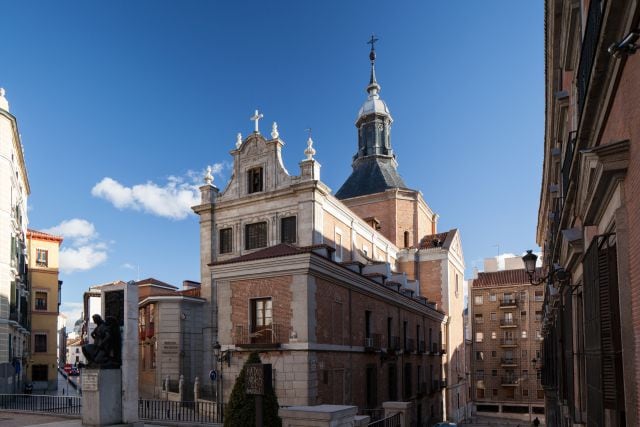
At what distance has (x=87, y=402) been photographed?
1527cm

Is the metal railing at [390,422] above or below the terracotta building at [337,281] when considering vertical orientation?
below

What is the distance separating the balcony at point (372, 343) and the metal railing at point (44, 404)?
12419mm

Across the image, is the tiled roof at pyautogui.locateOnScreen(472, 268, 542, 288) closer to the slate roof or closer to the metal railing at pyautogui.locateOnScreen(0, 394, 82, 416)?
the slate roof

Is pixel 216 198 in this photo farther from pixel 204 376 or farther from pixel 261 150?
pixel 204 376

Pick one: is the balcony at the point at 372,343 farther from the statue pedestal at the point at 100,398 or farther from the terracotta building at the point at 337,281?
the statue pedestal at the point at 100,398

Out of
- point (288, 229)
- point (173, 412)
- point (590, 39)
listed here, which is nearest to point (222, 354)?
Result: point (173, 412)

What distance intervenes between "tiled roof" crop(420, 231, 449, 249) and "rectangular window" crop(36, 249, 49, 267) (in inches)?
1267

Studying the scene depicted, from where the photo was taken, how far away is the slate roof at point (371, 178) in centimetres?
4478

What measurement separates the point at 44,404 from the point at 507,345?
49370mm

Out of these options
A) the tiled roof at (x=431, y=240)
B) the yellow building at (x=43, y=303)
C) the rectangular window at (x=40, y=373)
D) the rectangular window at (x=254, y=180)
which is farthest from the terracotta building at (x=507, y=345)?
the yellow building at (x=43, y=303)

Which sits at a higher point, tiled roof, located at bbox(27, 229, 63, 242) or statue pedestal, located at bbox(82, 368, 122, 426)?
tiled roof, located at bbox(27, 229, 63, 242)

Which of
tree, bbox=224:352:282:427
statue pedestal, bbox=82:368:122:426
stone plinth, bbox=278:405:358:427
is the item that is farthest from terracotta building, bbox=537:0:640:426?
statue pedestal, bbox=82:368:122:426

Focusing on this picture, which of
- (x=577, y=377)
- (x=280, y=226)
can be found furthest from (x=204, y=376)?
(x=577, y=377)

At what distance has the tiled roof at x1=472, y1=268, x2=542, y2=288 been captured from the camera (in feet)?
194
